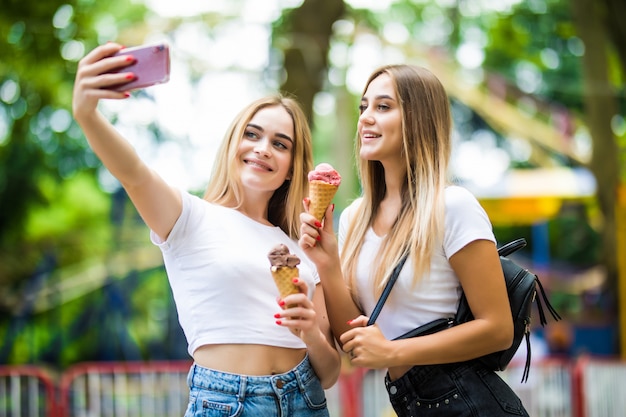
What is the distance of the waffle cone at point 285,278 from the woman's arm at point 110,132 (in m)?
0.45

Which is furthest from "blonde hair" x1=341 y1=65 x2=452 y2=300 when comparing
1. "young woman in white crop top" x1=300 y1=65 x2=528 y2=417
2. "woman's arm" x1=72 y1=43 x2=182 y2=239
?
"woman's arm" x1=72 y1=43 x2=182 y2=239

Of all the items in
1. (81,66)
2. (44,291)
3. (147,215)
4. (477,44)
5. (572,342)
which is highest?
(477,44)

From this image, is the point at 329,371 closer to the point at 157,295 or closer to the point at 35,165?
the point at 35,165

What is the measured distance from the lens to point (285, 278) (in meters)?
2.55

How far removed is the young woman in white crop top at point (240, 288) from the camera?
8.74 feet

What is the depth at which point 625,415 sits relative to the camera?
26.3ft

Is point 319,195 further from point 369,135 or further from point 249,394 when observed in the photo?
point 249,394

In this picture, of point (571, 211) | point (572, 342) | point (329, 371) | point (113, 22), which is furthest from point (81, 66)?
point (113, 22)

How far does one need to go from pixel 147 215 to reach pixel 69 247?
13.6 meters

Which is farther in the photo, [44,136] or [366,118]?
[44,136]

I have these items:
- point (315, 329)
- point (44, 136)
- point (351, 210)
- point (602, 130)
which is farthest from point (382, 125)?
point (44, 136)

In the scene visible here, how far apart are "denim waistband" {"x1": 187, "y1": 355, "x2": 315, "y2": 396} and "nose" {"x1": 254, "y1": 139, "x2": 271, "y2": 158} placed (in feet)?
2.61

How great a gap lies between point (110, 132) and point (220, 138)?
18.1 ft

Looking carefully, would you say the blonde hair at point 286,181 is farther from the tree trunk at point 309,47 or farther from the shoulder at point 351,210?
the tree trunk at point 309,47
